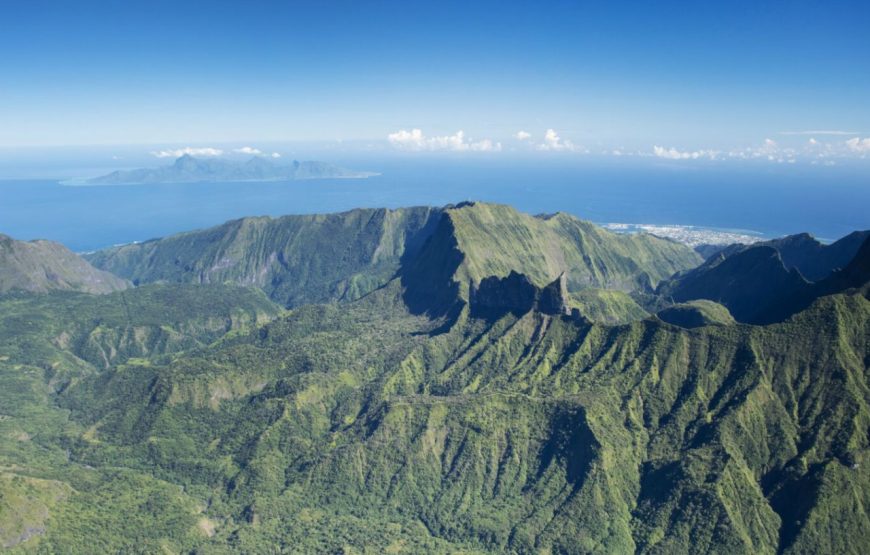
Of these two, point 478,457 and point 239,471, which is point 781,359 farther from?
point 239,471

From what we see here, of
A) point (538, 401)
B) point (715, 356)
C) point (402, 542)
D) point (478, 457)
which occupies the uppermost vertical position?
point (715, 356)

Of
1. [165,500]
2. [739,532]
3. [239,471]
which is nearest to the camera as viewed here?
[739,532]

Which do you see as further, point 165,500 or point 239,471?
point 239,471

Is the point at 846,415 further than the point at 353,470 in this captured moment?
No

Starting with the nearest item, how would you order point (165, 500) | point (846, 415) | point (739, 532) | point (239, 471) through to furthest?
point (739, 532), point (846, 415), point (165, 500), point (239, 471)

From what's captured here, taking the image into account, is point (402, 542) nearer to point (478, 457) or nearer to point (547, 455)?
point (478, 457)

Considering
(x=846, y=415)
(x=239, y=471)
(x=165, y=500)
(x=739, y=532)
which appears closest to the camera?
(x=739, y=532)

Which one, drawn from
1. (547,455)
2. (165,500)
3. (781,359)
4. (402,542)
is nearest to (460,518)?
(402,542)

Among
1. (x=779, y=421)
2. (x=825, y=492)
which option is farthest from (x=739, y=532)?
(x=779, y=421)

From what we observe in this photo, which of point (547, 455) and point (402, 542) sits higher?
point (547, 455)
